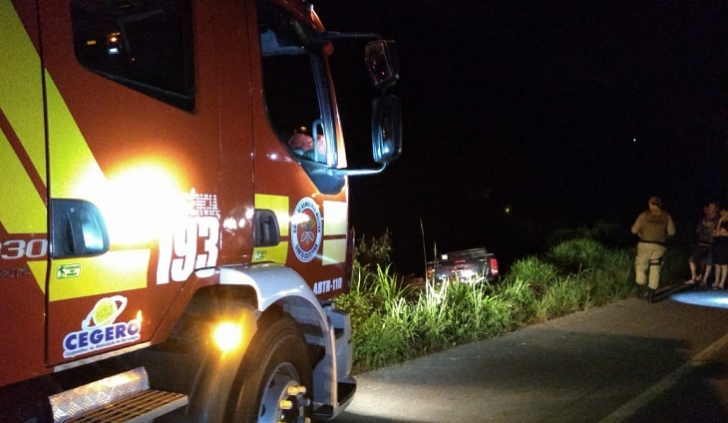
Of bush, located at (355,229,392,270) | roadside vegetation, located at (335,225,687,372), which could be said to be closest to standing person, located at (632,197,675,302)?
roadside vegetation, located at (335,225,687,372)

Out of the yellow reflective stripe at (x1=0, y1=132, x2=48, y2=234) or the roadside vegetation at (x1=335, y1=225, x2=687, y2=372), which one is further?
the roadside vegetation at (x1=335, y1=225, x2=687, y2=372)

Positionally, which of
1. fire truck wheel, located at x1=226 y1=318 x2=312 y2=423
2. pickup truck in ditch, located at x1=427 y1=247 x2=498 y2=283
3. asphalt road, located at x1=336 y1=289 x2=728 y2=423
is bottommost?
asphalt road, located at x1=336 y1=289 x2=728 y2=423

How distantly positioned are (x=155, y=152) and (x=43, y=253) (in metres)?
0.77

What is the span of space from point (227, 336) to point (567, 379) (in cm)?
475

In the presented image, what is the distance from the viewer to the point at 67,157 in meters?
2.87

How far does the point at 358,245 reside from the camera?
40.8ft

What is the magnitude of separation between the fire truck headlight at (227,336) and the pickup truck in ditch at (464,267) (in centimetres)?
734

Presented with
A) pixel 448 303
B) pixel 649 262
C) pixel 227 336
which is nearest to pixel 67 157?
pixel 227 336

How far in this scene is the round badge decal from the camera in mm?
4473

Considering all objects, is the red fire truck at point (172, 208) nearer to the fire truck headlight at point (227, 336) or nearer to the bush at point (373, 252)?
the fire truck headlight at point (227, 336)

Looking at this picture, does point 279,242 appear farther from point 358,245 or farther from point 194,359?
point 358,245

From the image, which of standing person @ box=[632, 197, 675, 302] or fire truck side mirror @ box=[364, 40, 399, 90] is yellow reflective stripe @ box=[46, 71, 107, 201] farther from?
standing person @ box=[632, 197, 675, 302]

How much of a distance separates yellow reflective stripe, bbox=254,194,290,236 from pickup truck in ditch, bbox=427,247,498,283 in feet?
22.3

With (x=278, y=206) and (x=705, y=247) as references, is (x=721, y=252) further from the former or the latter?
(x=278, y=206)
